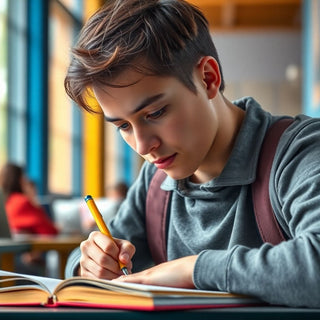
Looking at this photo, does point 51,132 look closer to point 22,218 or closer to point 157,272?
point 22,218

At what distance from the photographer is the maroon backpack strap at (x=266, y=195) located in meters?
1.04

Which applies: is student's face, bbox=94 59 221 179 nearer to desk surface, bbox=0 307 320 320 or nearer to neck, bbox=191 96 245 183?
neck, bbox=191 96 245 183

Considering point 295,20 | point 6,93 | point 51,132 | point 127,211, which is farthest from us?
point 295,20

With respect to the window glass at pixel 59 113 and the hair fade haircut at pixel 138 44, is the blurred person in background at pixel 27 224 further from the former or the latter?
the window glass at pixel 59 113

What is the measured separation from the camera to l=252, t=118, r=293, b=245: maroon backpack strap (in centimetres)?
104

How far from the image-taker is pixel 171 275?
0.86 meters

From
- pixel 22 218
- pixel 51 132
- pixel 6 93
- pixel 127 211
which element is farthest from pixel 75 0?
pixel 127 211

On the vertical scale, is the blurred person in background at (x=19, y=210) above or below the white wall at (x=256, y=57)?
below

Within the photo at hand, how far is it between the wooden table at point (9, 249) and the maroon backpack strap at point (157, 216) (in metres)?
0.61

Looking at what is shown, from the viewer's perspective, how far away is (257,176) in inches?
42.6

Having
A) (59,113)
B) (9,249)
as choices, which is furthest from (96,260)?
(59,113)

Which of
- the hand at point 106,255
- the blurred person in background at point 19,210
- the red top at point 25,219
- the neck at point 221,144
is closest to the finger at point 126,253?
the hand at point 106,255

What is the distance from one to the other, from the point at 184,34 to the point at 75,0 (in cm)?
939

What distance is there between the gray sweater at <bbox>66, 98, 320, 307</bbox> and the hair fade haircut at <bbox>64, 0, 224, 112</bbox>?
6.4 inches
